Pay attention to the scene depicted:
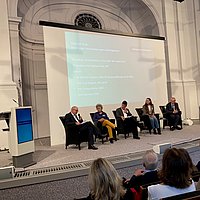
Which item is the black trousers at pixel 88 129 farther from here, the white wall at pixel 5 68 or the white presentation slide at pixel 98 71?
the white wall at pixel 5 68

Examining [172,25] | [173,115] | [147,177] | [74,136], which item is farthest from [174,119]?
[147,177]

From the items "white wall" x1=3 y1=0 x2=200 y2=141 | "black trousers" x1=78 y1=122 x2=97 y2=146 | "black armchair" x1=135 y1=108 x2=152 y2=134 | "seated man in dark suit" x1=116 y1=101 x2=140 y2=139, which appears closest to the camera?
"black trousers" x1=78 y1=122 x2=97 y2=146

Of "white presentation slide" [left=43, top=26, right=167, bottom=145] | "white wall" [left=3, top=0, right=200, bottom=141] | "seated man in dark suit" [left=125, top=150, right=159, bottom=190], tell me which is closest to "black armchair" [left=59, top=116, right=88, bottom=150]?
"white presentation slide" [left=43, top=26, right=167, bottom=145]

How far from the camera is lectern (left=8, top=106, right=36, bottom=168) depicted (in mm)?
3894

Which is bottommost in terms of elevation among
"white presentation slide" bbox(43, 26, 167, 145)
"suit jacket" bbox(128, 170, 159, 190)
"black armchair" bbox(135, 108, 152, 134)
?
"suit jacket" bbox(128, 170, 159, 190)

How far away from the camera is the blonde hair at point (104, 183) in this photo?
1.56m

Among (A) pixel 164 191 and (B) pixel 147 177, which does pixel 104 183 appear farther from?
(B) pixel 147 177

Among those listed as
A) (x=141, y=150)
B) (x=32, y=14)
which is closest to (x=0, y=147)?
(x=141, y=150)

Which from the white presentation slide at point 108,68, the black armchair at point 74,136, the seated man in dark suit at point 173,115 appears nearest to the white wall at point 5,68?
the white presentation slide at point 108,68

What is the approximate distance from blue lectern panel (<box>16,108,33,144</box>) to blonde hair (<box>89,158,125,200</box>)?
258cm

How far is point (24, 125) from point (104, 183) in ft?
9.13

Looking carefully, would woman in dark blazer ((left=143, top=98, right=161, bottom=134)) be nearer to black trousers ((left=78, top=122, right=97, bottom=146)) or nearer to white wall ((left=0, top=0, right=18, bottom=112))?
black trousers ((left=78, top=122, right=97, bottom=146))

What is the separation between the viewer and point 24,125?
13.5 ft

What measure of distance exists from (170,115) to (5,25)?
467 cm
